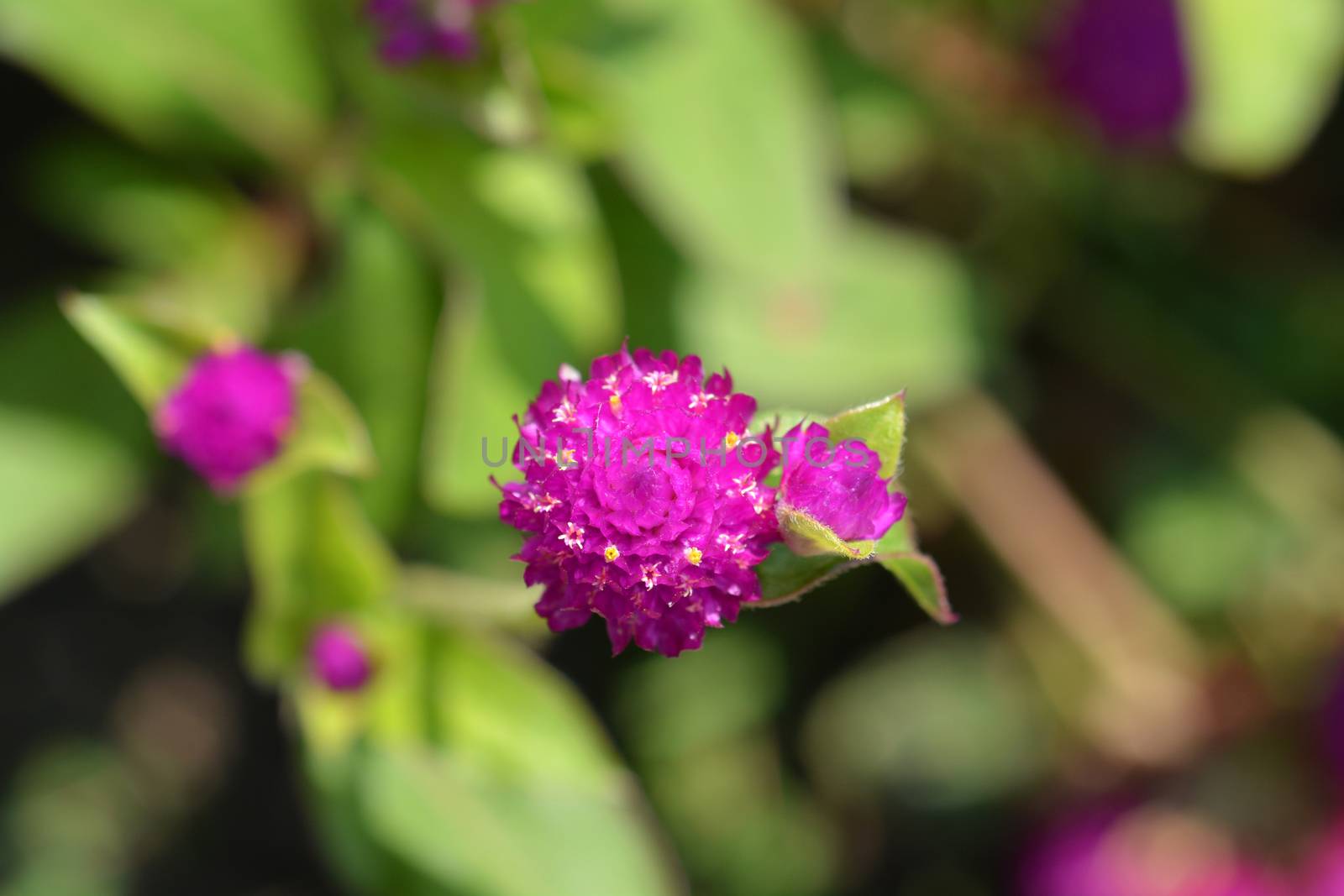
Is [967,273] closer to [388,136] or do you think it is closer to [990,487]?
[990,487]

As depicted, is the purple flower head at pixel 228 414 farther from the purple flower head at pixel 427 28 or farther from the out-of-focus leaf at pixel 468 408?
the purple flower head at pixel 427 28

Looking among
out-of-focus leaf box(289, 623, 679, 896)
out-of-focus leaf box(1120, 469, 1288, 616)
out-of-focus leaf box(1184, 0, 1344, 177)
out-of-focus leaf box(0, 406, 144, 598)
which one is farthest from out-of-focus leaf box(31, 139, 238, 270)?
out-of-focus leaf box(1120, 469, 1288, 616)

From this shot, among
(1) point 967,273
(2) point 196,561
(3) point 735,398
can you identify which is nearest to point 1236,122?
(1) point 967,273

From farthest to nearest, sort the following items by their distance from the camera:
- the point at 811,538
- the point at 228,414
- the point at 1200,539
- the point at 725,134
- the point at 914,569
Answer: the point at 1200,539, the point at 725,134, the point at 228,414, the point at 914,569, the point at 811,538

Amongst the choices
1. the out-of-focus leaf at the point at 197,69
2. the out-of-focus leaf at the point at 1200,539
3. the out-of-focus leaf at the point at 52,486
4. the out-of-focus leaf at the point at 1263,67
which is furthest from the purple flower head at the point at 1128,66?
the out-of-focus leaf at the point at 52,486

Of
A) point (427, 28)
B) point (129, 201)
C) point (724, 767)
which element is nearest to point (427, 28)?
point (427, 28)

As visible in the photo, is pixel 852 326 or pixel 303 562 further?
pixel 852 326

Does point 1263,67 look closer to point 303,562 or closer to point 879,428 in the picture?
point 879,428
